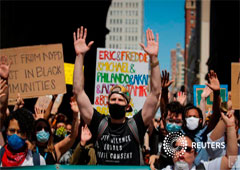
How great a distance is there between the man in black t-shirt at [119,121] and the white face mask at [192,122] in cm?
104

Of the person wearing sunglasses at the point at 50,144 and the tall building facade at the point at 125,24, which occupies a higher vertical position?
the tall building facade at the point at 125,24

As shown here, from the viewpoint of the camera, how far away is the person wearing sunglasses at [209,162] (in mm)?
3252

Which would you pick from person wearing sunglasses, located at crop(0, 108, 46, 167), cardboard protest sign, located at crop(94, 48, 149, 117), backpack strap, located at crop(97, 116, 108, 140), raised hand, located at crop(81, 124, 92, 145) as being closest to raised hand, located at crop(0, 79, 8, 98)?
person wearing sunglasses, located at crop(0, 108, 46, 167)

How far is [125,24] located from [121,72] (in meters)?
151

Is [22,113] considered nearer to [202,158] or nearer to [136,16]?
[202,158]

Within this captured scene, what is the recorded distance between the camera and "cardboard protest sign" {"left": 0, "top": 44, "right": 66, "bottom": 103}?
5.86 meters

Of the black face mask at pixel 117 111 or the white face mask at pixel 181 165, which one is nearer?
the white face mask at pixel 181 165

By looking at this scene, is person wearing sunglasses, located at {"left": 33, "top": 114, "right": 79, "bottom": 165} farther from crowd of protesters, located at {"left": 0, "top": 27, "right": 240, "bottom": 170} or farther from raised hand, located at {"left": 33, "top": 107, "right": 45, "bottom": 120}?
raised hand, located at {"left": 33, "top": 107, "right": 45, "bottom": 120}

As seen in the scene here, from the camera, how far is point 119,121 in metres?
3.66

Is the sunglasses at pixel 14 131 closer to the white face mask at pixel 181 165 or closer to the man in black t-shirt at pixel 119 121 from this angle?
the man in black t-shirt at pixel 119 121

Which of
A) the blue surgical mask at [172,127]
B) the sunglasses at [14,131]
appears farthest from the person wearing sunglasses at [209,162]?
the sunglasses at [14,131]

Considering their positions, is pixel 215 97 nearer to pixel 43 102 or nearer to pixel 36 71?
pixel 36 71

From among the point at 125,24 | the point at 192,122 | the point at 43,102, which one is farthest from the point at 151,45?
the point at 125,24

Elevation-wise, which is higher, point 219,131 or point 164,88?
point 164,88
